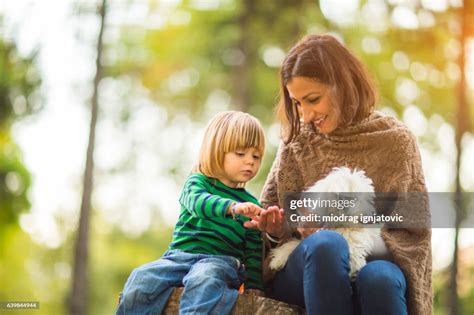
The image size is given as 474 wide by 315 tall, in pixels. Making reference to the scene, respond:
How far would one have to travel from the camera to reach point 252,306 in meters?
1.68

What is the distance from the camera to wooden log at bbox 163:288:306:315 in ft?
5.50

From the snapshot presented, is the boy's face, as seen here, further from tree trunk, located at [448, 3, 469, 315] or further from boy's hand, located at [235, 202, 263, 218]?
tree trunk, located at [448, 3, 469, 315]

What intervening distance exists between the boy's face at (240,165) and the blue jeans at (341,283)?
0.31 metres

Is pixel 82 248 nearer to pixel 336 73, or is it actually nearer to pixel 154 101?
pixel 154 101

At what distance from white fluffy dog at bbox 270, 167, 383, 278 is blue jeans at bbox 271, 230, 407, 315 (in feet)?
0.18

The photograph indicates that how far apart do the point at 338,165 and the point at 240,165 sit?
28 centimetres

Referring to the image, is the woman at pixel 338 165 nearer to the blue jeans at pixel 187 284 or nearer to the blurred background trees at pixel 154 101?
the blue jeans at pixel 187 284

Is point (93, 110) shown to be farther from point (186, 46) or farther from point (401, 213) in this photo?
point (401, 213)

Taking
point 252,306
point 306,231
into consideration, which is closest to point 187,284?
point 252,306

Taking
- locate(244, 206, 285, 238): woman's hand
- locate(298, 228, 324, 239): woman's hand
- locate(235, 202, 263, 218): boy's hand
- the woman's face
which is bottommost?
locate(298, 228, 324, 239): woman's hand

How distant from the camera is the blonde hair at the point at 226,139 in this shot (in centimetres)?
188

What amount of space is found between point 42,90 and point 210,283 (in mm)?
5211

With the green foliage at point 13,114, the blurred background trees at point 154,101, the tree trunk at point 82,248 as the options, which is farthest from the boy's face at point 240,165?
the green foliage at point 13,114

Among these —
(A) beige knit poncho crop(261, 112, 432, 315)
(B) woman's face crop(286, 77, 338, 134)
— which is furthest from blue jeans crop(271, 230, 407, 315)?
(B) woman's face crop(286, 77, 338, 134)
